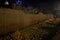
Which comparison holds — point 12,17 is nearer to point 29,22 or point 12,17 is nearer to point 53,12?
point 29,22

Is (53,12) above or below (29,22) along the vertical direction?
above

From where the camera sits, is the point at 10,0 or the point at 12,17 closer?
the point at 12,17

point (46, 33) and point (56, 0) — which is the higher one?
point (56, 0)

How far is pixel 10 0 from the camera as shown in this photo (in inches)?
67.9

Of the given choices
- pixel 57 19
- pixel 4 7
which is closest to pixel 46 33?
pixel 57 19

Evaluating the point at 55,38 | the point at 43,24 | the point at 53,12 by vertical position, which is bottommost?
the point at 55,38

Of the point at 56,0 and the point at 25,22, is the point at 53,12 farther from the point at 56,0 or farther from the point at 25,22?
the point at 25,22

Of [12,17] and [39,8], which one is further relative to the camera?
[39,8]

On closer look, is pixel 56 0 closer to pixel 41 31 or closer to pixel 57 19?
pixel 57 19

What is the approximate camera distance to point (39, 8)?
5.67ft

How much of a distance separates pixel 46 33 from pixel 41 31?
6 centimetres

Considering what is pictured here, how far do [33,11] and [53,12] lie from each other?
0.25 metres

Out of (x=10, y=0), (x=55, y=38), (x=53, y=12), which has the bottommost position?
(x=55, y=38)

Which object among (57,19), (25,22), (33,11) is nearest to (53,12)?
(57,19)
